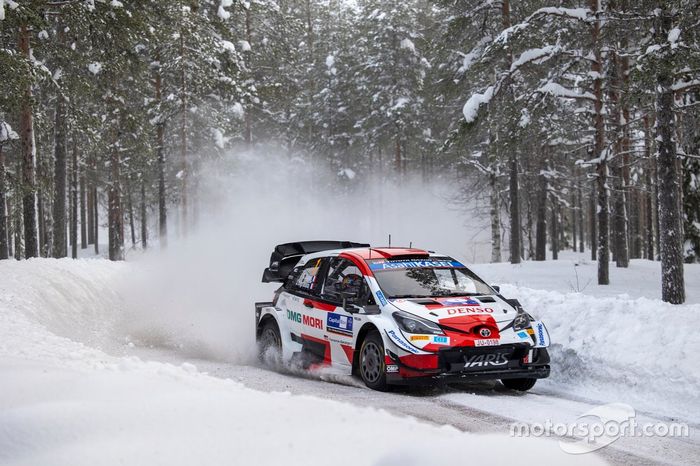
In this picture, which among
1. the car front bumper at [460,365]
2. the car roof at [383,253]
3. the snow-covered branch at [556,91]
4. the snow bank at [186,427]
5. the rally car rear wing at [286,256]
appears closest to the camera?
the snow bank at [186,427]

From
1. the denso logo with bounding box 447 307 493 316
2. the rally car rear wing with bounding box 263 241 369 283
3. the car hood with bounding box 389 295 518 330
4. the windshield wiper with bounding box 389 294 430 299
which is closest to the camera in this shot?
the car hood with bounding box 389 295 518 330

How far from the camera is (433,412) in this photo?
23.4 ft

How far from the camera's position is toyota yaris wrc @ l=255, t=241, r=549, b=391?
26.6 ft

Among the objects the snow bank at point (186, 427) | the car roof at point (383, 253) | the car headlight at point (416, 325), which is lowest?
the snow bank at point (186, 427)

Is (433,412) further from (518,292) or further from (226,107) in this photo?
(226,107)

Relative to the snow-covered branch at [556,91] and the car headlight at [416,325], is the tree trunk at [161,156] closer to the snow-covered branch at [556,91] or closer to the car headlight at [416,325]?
the snow-covered branch at [556,91]

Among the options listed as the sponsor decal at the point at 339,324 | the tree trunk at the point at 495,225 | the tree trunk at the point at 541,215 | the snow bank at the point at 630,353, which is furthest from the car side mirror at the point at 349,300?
the tree trunk at the point at 541,215

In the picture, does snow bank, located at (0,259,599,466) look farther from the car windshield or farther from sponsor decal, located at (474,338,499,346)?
the car windshield

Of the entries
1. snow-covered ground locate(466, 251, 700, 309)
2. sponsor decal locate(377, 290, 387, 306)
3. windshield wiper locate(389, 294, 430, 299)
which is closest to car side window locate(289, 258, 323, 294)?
sponsor decal locate(377, 290, 387, 306)

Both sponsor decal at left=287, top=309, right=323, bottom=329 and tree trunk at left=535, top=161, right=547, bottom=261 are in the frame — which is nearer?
sponsor decal at left=287, top=309, right=323, bottom=329

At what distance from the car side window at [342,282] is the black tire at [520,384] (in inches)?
82.5

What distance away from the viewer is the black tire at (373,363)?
27.3ft

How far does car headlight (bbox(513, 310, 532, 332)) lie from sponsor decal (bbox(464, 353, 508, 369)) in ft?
1.41

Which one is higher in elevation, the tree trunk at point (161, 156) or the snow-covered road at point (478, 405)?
the tree trunk at point (161, 156)
